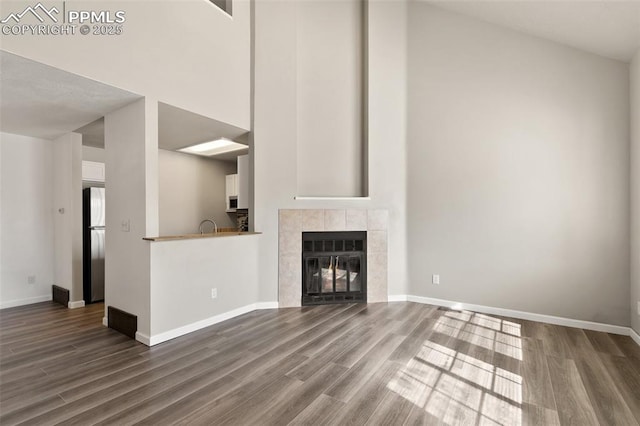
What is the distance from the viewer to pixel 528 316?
356cm

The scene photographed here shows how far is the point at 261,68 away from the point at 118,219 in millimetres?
2578

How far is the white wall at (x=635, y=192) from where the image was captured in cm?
289

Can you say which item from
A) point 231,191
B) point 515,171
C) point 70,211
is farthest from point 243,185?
point 515,171

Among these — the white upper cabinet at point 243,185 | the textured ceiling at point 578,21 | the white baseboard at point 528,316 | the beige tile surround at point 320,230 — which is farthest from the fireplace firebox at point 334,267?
the textured ceiling at point 578,21

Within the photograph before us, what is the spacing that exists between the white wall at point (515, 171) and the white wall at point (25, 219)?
17.5 ft

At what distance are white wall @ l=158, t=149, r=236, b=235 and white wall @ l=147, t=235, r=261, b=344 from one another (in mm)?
2613

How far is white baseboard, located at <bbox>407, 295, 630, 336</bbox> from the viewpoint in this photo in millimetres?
3164

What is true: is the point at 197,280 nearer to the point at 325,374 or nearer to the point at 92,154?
the point at 325,374

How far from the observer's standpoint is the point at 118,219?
10.8ft

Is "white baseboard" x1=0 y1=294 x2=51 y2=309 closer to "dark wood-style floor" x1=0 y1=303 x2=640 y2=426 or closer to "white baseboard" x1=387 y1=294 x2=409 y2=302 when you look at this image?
"dark wood-style floor" x1=0 y1=303 x2=640 y2=426

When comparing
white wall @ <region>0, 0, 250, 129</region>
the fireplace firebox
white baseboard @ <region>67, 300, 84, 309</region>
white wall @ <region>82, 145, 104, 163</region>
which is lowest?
white baseboard @ <region>67, 300, 84, 309</region>

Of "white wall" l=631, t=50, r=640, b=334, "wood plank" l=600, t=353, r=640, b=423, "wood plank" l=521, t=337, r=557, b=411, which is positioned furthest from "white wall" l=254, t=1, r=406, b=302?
"white wall" l=631, t=50, r=640, b=334

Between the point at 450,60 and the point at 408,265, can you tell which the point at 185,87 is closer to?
the point at 450,60

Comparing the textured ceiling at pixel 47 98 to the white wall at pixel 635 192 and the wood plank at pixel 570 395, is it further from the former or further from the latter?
the white wall at pixel 635 192
